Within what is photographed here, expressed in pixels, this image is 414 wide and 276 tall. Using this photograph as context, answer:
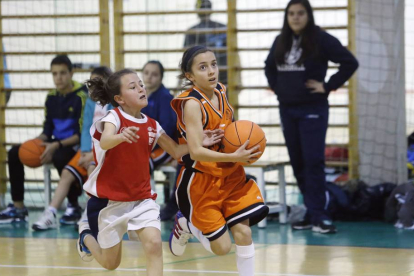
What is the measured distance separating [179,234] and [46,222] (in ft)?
8.51

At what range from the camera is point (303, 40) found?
6.59m

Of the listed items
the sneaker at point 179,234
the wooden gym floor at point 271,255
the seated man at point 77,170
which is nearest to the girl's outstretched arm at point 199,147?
the sneaker at point 179,234

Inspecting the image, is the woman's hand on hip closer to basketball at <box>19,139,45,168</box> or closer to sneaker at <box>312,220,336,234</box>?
sneaker at <box>312,220,336,234</box>

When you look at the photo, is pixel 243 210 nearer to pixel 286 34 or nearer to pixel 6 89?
pixel 286 34

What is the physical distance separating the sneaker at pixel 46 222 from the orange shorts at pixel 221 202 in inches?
117

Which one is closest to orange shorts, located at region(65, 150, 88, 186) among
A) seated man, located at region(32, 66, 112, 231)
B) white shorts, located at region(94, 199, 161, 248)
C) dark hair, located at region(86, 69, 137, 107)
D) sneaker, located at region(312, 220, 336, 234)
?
seated man, located at region(32, 66, 112, 231)

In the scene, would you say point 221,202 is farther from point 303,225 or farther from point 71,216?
point 71,216

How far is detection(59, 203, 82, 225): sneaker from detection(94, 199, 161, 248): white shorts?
3.06 meters

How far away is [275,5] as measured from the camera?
8578 mm

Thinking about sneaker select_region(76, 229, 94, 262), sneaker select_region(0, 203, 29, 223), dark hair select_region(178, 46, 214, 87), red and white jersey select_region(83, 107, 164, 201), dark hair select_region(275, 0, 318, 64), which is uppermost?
dark hair select_region(275, 0, 318, 64)

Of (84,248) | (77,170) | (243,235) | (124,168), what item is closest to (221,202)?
(243,235)

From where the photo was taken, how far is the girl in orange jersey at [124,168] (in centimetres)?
434

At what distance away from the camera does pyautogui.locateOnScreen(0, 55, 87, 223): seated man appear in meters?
7.52

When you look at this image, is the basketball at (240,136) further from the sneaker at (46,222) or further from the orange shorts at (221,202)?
the sneaker at (46,222)
